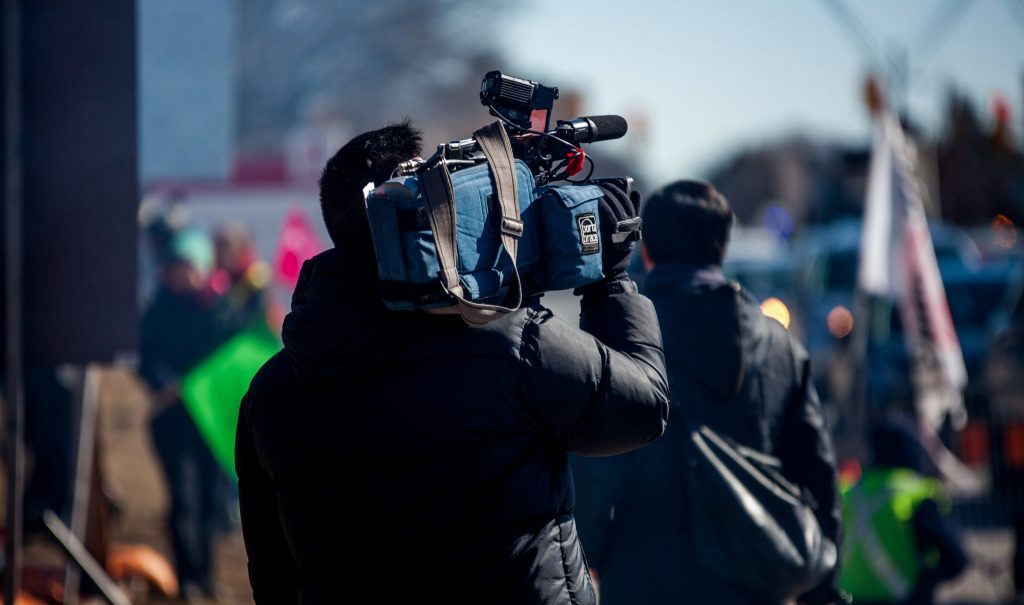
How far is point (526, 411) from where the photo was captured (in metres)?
2.21

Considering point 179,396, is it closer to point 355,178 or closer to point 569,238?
point 355,178

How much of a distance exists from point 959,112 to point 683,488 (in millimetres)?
37972

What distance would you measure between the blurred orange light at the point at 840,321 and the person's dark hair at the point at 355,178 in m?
14.1

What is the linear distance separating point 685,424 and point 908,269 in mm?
5765

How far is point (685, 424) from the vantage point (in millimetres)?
3221

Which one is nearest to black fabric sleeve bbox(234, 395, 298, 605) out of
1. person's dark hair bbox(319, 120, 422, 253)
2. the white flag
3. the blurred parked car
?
person's dark hair bbox(319, 120, 422, 253)

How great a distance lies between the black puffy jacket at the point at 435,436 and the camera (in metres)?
2.19

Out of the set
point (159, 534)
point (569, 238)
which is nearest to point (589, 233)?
point (569, 238)

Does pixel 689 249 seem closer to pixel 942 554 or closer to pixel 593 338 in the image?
pixel 593 338

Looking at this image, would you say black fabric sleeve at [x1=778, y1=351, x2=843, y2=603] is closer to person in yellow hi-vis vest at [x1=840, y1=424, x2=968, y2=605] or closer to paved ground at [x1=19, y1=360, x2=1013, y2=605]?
person in yellow hi-vis vest at [x1=840, y1=424, x2=968, y2=605]

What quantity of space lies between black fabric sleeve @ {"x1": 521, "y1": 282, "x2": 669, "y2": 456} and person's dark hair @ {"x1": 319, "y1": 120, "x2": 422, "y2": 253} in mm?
385

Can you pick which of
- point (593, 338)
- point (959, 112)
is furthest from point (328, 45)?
point (593, 338)

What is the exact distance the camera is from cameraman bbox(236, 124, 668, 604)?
2.19 meters

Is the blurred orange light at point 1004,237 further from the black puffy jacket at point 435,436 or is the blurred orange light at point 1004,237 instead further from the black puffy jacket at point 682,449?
the black puffy jacket at point 435,436
